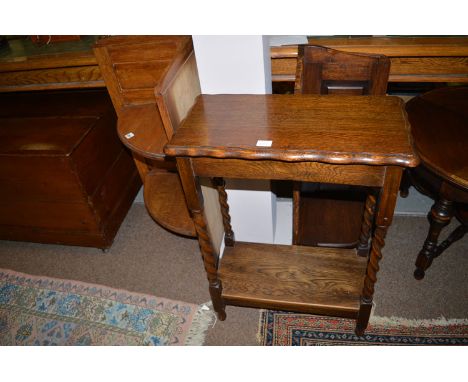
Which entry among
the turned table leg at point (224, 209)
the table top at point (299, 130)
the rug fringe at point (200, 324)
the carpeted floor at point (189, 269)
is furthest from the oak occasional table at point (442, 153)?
the rug fringe at point (200, 324)

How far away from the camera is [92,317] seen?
1.78m

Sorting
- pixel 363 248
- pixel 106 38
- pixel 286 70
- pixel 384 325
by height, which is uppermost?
pixel 106 38

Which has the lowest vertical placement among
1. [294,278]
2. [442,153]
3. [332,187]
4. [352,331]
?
[352,331]

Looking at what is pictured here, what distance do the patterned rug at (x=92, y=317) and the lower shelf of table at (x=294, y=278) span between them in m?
0.31

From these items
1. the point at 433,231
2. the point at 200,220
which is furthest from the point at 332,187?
the point at 200,220

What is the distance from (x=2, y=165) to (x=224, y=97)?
1324 mm

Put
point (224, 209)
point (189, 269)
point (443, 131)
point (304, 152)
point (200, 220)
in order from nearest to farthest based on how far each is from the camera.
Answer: point (304, 152) < point (200, 220) < point (443, 131) < point (224, 209) < point (189, 269)

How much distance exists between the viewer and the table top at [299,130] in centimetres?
92

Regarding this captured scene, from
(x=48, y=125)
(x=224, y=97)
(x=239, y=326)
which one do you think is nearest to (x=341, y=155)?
(x=224, y=97)

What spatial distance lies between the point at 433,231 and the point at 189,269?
1.23m

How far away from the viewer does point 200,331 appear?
1662mm

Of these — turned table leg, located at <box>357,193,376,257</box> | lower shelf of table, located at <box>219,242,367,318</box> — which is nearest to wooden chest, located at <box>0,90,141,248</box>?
lower shelf of table, located at <box>219,242,367,318</box>

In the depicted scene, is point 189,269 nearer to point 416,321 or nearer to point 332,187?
point 332,187

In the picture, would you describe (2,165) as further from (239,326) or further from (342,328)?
(342,328)
